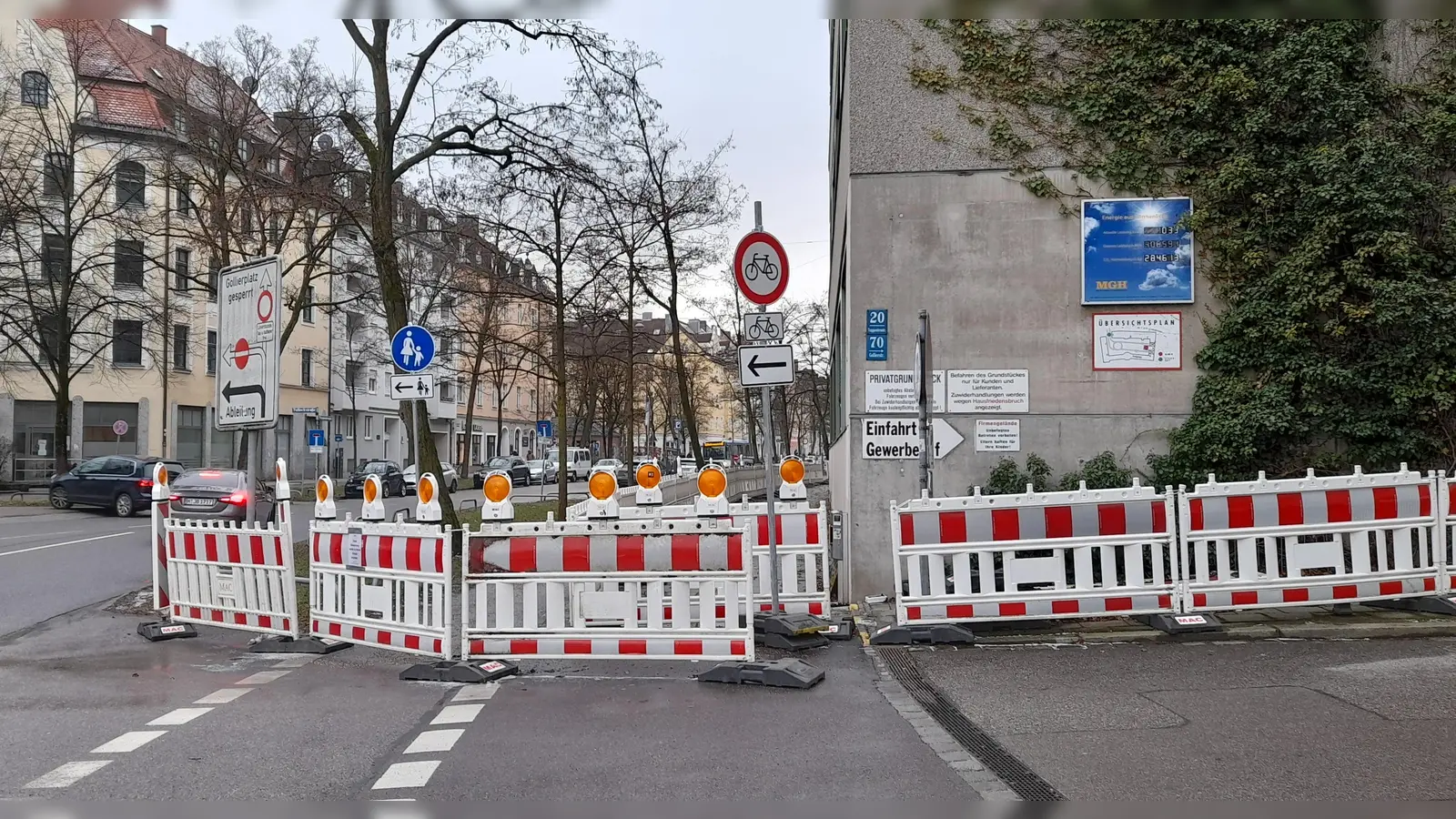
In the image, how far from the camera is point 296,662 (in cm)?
877

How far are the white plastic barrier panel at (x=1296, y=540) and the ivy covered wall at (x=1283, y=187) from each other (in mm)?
2978

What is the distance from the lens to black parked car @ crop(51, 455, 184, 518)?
28.5 meters

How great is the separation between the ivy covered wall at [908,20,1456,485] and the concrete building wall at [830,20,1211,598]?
283 mm

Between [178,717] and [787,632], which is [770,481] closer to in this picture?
[787,632]

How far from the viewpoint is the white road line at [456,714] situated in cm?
639

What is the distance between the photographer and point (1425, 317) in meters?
12.0

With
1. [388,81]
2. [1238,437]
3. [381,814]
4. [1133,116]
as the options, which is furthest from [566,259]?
Result: [381,814]

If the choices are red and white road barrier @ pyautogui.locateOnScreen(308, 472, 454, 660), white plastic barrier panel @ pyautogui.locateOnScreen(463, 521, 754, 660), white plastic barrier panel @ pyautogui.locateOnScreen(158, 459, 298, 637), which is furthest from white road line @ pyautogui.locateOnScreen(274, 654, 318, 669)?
white plastic barrier panel @ pyautogui.locateOnScreen(463, 521, 754, 660)

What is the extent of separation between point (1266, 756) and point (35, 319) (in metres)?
37.6

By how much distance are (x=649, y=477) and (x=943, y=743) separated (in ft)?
17.0

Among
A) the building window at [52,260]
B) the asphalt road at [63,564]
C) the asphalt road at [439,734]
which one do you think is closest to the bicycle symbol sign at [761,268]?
the asphalt road at [439,734]

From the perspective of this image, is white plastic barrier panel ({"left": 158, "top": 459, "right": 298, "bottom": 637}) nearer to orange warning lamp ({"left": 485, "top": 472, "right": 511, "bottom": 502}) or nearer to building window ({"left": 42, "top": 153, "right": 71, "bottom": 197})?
orange warning lamp ({"left": 485, "top": 472, "right": 511, "bottom": 502})

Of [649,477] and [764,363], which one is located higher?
[764,363]

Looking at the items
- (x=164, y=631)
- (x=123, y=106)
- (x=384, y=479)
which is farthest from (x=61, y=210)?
(x=164, y=631)
